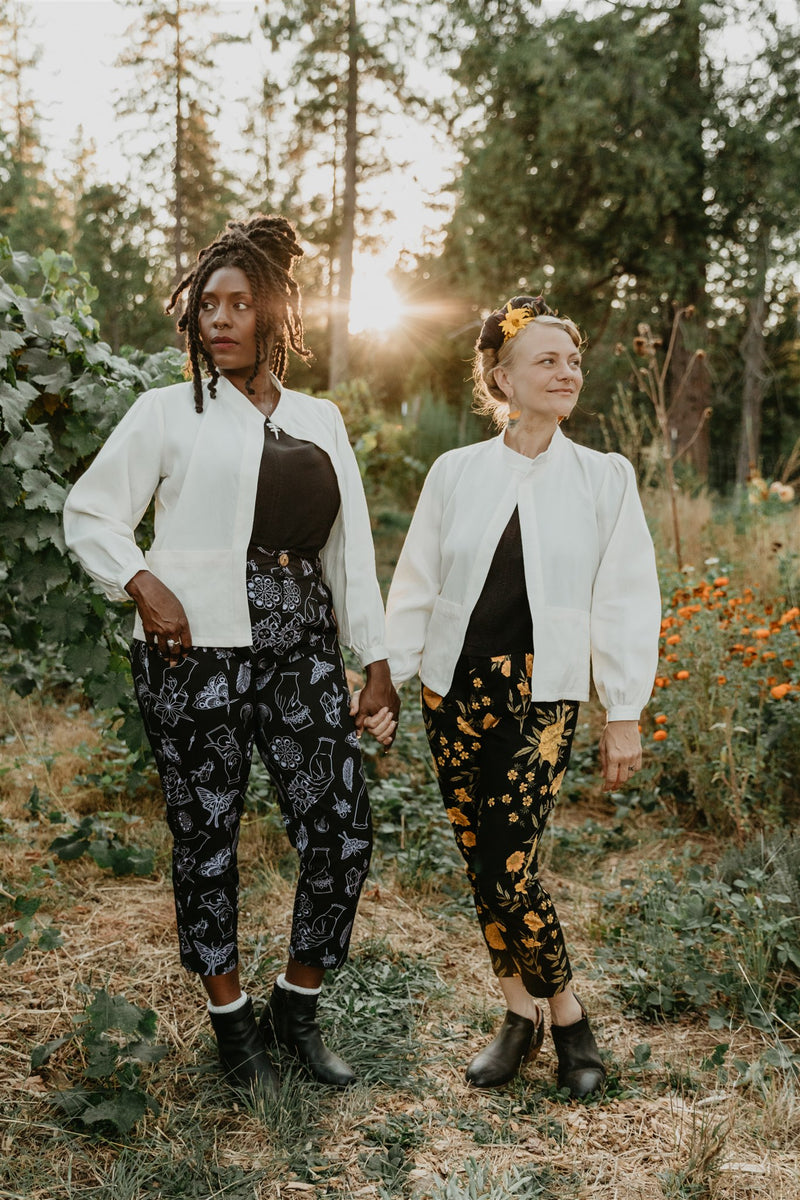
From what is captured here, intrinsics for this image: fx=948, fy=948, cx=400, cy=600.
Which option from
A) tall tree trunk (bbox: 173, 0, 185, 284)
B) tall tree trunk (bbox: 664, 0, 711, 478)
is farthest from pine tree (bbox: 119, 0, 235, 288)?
tall tree trunk (bbox: 664, 0, 711, 478)

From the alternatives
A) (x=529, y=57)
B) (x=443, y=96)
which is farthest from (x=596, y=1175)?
(x=443, y=96)

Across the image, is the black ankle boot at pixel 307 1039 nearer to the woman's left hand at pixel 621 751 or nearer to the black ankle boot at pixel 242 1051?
the black ankle boot at pixel 242 1051

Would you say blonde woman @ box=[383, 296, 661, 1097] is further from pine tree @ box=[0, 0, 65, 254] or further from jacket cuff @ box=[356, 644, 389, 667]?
pine tree @ box=[0, 0, 65, 254]

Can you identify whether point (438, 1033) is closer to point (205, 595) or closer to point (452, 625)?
point (452, 625)

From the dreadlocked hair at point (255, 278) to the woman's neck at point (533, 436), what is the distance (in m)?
0.66

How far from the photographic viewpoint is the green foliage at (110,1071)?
2098mm

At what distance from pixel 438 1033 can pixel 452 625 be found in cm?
117

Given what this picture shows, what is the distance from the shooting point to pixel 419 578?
2.47 m

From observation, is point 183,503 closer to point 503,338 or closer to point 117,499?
point 117,499

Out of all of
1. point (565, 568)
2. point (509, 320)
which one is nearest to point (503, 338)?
point (509, 320)

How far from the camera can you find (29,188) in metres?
17.9

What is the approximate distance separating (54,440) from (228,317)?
0.71m

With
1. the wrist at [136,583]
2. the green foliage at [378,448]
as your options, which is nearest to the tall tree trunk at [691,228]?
the green foliage at [378,448]

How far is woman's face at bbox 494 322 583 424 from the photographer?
227cm
